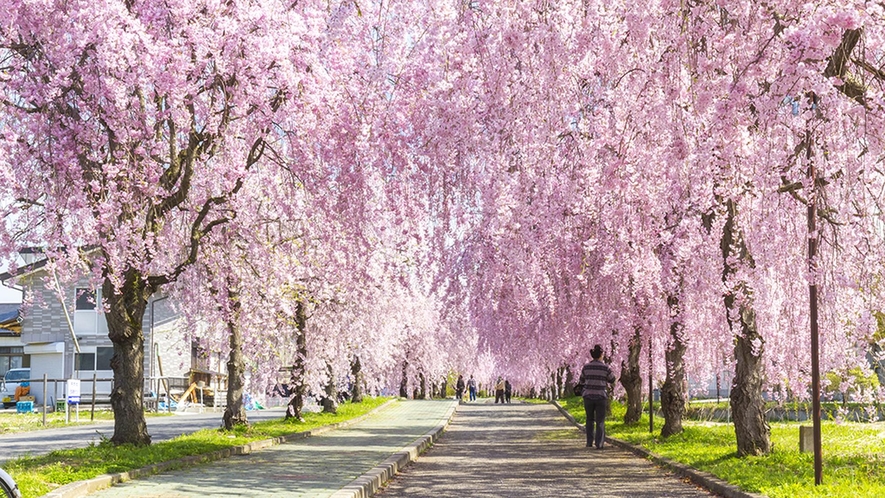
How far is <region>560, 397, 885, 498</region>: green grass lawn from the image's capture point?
36.1ft

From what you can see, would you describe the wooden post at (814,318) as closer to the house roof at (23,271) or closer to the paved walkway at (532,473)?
the paved walkway at (532,473)

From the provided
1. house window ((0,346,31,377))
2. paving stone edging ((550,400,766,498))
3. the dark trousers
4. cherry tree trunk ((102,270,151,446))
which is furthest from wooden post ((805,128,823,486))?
house window ((0,346,31,377))

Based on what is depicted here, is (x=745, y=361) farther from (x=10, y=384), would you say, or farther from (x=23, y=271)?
(x=10, y=384)

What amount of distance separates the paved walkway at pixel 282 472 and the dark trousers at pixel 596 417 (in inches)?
154

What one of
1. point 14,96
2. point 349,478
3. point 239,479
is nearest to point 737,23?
point 349,478

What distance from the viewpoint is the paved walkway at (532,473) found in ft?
42.5

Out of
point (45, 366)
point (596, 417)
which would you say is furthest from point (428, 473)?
point (45, 366)

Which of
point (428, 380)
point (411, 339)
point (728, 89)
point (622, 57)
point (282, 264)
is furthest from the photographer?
point (428, 380)

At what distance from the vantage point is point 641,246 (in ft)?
50.3

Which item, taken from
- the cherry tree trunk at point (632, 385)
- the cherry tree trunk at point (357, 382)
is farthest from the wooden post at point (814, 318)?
the cherry tree trunk at point (357, 382)

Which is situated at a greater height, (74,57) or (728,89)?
(74,57)

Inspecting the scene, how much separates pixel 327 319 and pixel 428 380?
49.0 m

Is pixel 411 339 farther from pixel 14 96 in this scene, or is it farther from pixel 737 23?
pixel 737 23

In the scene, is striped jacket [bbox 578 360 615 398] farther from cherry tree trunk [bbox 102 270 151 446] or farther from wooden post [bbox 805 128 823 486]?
wooden post [bbox 805 128 823 486]
